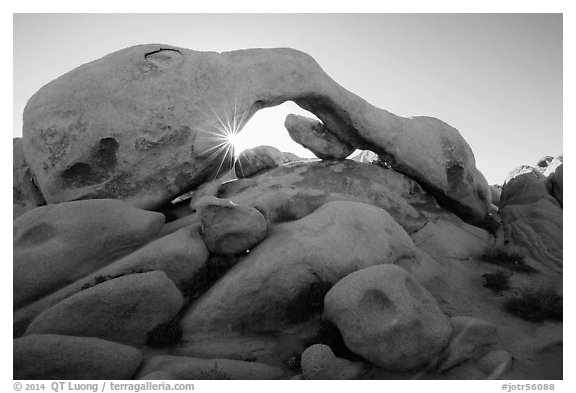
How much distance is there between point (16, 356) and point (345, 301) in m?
8.18

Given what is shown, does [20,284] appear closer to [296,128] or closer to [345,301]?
[345,301]

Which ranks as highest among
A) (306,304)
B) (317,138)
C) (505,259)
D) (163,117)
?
(163,117)

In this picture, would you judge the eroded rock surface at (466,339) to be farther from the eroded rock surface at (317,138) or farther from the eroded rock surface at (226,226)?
the eroded rock surface at (317,138)

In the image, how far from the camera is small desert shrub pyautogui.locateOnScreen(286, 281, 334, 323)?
13.0m

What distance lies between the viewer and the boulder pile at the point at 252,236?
36.2 ft

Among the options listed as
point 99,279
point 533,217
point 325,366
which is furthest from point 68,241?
point 533,217

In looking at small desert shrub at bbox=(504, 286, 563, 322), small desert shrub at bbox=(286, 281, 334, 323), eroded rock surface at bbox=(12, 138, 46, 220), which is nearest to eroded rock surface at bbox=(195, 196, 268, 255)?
small desert shrub at bbox=(286, 281, 334, 323)

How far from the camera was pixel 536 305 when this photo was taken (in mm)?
14359

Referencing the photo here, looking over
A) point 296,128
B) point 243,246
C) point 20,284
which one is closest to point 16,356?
point 20,284

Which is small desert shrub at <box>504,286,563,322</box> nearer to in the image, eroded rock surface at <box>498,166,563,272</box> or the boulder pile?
the boulder pile

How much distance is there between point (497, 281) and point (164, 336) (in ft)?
42.3

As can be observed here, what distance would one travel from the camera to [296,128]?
72.3ft

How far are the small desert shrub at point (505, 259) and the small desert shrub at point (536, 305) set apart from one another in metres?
3.18

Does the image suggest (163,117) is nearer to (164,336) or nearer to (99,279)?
(99,279)
